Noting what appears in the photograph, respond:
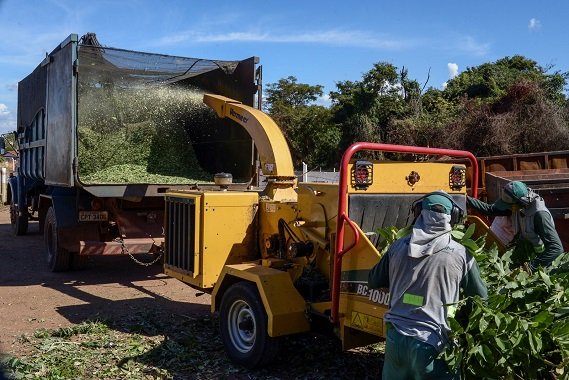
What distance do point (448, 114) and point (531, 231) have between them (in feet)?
59.9

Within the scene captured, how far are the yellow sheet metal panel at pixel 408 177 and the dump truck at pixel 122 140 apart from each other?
3936 mm

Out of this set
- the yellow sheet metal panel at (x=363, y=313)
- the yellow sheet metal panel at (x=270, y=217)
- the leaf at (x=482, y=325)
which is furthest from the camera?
the yellow sheet metal panel at (x=270, y=217)

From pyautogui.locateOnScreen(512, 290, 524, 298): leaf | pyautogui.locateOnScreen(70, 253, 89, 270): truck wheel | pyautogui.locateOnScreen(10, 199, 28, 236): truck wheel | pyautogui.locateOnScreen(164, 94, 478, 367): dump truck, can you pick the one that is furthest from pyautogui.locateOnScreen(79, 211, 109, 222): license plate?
pyautogui.locateOnScreen(512, 290, 524, 298): leaf

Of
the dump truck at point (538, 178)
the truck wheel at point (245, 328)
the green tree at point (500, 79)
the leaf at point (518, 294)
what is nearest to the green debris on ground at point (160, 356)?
the truck wheel at point (245, 328)

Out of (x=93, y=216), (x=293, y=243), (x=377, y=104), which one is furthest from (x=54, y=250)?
(x=377, y=104)

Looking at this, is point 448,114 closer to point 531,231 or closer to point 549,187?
point 549,187

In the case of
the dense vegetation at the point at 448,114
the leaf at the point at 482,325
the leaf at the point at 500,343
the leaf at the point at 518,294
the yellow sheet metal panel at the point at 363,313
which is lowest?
the yellow sheet metal panel at the point at 363,313

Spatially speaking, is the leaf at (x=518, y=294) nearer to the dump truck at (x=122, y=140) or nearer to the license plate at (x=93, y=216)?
the dump truck at (x=122, y=140)

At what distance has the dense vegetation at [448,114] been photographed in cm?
1806

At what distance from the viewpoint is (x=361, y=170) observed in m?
4.42

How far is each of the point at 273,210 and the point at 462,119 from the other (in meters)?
15.7

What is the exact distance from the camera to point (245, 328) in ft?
16.4

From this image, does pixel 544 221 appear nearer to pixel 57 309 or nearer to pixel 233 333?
pixel 233 333

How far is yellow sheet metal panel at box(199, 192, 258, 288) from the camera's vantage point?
18.1 ft
